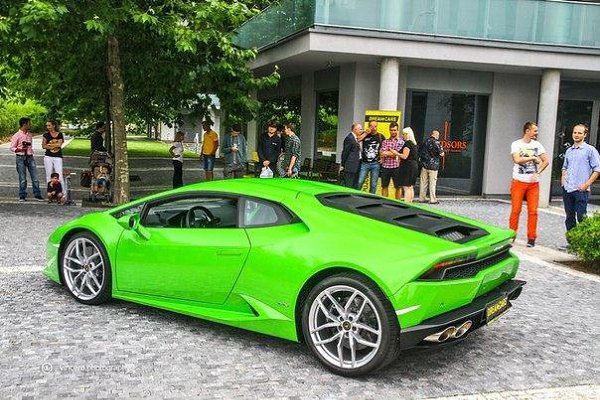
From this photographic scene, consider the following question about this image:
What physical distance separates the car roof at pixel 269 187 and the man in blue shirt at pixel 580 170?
511 centimetres

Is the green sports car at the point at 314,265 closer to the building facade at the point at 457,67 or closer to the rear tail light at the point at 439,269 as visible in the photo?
the rear tail light at the point at 439,269

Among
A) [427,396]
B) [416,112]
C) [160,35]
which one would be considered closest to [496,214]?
[416,112]

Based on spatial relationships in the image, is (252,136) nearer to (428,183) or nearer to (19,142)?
(428,183)

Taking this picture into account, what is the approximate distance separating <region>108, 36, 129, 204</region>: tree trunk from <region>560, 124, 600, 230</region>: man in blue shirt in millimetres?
8201

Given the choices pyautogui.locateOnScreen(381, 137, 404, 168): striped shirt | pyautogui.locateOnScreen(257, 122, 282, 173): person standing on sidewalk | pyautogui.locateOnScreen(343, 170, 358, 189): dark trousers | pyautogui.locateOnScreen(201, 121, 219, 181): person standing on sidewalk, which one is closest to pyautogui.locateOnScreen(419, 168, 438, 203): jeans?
pyautogui.locateOnScreen(381, 137, 404, 168): striped shirt

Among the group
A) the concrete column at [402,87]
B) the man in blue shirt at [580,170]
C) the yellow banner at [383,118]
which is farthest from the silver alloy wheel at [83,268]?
the concrete column at [402,87]

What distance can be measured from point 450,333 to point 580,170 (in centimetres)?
591

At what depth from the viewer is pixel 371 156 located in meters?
12.2

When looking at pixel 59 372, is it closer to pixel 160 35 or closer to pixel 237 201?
pixel 237 201

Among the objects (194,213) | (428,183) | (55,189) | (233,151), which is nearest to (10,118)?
(55,189)

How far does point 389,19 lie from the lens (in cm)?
1421

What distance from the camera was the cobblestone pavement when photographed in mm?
3814

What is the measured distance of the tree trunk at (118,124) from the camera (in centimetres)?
1220

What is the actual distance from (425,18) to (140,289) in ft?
37.9
